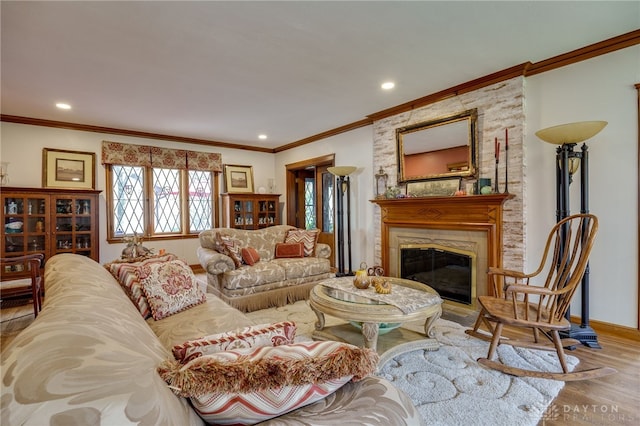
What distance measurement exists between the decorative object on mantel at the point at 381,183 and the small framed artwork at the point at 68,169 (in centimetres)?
438

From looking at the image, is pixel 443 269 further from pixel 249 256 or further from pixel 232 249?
pixel 232 249

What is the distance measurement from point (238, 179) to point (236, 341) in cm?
543

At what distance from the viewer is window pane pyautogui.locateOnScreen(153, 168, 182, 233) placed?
5.25m

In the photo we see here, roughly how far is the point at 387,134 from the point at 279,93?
1.65 meters

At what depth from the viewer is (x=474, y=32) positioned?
2316 mm

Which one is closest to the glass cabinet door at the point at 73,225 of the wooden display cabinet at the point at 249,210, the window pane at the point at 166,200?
the window pane at the point at 166,200

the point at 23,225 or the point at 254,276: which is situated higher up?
the point at 23,225

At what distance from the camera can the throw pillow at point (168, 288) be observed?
6.31ft

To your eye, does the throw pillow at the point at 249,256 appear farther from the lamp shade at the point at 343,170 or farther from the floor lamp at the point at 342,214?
the lamp shade at the point at 343,170

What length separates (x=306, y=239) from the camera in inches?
162

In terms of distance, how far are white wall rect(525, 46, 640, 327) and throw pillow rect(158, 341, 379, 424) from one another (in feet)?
9.57

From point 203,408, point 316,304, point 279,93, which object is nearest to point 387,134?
point 279,93

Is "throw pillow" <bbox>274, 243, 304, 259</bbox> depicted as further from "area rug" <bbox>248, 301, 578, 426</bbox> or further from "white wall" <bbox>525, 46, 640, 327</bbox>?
"white wall" <bbox>525, 46, 640, 327</bbox>

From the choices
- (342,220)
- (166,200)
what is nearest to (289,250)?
(342,220)
